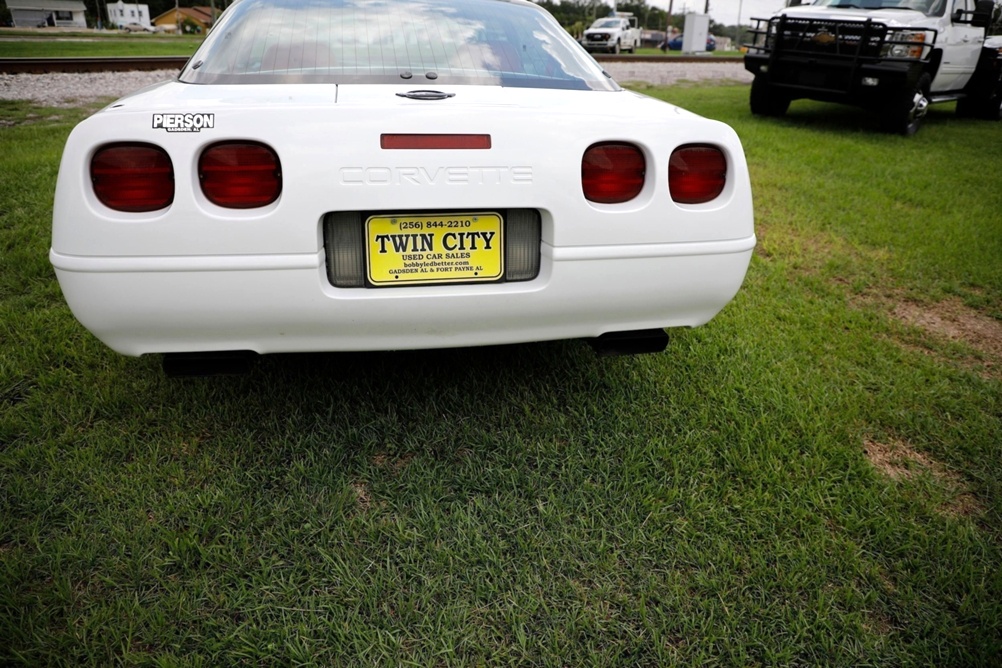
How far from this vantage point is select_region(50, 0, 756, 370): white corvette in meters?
1.64

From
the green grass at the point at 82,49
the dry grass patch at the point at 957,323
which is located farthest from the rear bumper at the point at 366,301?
the green grass at the point at 82,49

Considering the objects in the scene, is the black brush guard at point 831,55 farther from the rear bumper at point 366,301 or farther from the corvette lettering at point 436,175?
the corvette lettering at point 436,175

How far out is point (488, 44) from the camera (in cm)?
242

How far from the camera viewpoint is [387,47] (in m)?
2.28

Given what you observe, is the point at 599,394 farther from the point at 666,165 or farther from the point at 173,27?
the point at 173,27

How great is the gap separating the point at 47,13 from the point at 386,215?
80.8 meters

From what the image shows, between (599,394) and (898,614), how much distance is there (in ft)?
3.70

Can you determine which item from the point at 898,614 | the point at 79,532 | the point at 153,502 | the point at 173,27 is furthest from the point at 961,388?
the point at 173,27

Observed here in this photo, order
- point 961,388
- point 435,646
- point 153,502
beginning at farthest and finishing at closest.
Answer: point 961,388, point 153,502, point 435,646

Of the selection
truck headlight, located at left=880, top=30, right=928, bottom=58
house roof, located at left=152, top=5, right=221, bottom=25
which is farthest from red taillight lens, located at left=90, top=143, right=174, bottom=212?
house roof, located at left=152, top=5, right=221, bottom=25

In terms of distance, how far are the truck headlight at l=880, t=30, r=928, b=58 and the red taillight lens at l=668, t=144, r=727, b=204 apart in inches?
263

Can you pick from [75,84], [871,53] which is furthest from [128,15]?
[871,53]

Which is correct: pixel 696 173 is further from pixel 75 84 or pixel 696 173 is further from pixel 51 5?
pixel 51 5

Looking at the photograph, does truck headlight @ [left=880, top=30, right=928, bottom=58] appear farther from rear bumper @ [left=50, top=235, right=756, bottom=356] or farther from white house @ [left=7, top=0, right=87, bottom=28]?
white house @ [left=7, top=0, right=87, bottom=28]
